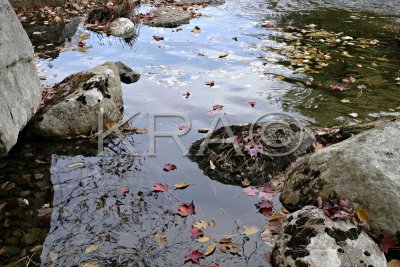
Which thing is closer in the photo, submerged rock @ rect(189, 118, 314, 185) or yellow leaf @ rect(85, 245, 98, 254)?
yellow leaf @ rect(85, 245, 98, 254)

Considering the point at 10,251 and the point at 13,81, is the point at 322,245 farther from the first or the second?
the point at 13,81

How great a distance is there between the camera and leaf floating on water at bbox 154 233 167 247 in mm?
3631

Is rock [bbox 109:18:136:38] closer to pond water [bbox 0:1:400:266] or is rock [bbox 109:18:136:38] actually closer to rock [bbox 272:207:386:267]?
pond water [bbox 0:1:400:266]

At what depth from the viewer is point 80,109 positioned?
5.29m

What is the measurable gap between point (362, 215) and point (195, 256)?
1453 mm

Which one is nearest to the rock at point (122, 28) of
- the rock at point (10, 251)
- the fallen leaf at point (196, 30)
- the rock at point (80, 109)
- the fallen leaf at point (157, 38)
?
the fallen leaf at point (157, 38)

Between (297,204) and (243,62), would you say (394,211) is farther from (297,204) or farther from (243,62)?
(243,62)

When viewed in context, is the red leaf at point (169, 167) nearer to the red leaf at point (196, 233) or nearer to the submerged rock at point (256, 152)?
the submerged rock at point (256, 152)

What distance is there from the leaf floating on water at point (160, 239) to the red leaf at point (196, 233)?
25cm

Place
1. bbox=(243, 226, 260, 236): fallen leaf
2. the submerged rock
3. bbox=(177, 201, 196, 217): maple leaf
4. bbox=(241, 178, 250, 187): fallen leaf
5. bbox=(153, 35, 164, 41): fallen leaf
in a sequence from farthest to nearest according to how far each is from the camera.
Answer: bbox=(153, 35, 164, 41): fallen leaf → the submerged rock → bbox=(241, 178, 250, 187): fallen leaf → bbox=(177, 201, 196, 217): maple leaf → bbox=(243, 226, 260, 236): fallen leaf

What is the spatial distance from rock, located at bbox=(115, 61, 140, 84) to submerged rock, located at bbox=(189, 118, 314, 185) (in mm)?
2444

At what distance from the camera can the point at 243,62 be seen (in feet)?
25.2

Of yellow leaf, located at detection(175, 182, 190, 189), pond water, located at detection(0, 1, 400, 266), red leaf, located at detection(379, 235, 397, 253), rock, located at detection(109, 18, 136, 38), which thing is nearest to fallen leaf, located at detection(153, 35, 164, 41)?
pond water, located at detection(0, 1, 400, 266)

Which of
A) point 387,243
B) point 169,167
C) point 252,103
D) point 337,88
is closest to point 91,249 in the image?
point 169,167
